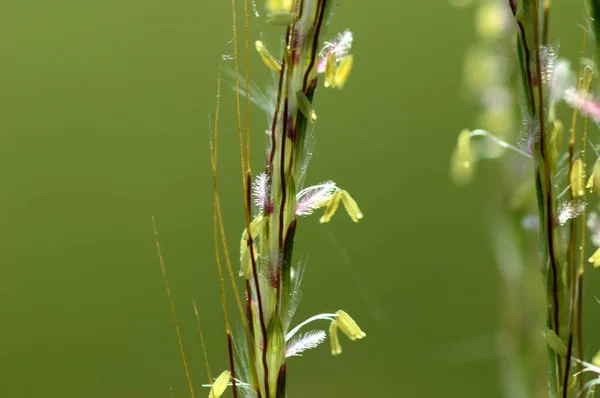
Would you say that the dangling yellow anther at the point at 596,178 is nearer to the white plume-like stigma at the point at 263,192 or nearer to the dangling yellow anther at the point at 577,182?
the dangling yellow anther at the point at 577,182

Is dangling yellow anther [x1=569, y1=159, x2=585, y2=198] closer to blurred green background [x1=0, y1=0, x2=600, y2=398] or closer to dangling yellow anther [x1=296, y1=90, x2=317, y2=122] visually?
dangling yellow anther [x1=296, y1=90, x2=317, y2=122]

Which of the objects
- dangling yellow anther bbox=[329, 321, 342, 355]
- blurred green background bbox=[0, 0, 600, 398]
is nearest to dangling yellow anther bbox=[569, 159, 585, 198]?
dangling yellow anther bbox=[329, 321, 342, 355]

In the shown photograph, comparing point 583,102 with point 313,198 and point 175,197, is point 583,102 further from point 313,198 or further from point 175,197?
point 175,197

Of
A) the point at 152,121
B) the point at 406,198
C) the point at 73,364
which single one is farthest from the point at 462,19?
the point at 73,364

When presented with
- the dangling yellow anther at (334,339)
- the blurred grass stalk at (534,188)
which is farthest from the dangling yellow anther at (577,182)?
the dangling yellow anther at (334,339)

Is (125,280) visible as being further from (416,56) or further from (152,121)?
(416,56)
